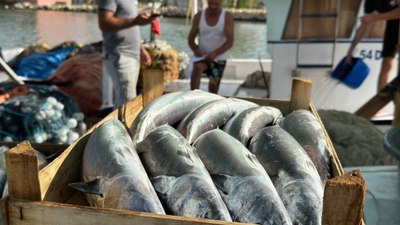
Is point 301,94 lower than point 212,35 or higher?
lower

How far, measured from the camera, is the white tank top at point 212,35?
536cm

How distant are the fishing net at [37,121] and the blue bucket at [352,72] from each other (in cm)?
363

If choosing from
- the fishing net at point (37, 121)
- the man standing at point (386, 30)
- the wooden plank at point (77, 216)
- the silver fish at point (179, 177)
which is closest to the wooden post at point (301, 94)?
the silver fish at point (179, 177)

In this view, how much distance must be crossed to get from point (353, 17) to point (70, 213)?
18.2ft

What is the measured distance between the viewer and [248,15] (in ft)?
145

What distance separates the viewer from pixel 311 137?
1837 millimetres

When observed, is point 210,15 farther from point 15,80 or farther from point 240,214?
point 240,214

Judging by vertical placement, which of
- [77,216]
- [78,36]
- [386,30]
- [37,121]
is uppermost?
[386,30]

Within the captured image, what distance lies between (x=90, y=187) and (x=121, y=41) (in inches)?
114

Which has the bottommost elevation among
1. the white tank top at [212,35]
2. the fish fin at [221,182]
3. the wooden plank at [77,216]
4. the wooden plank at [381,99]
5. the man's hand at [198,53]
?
the wooden plank at [381,99]

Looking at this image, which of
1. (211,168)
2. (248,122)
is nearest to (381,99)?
A: (248,122)

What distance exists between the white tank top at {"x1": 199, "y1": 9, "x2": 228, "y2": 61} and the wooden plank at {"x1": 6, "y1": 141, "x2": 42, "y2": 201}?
4.23 metres

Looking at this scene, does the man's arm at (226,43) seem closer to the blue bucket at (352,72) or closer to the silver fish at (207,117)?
the blue bucket at (352,72)

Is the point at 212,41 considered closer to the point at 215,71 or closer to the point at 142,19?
the point at 215,71
